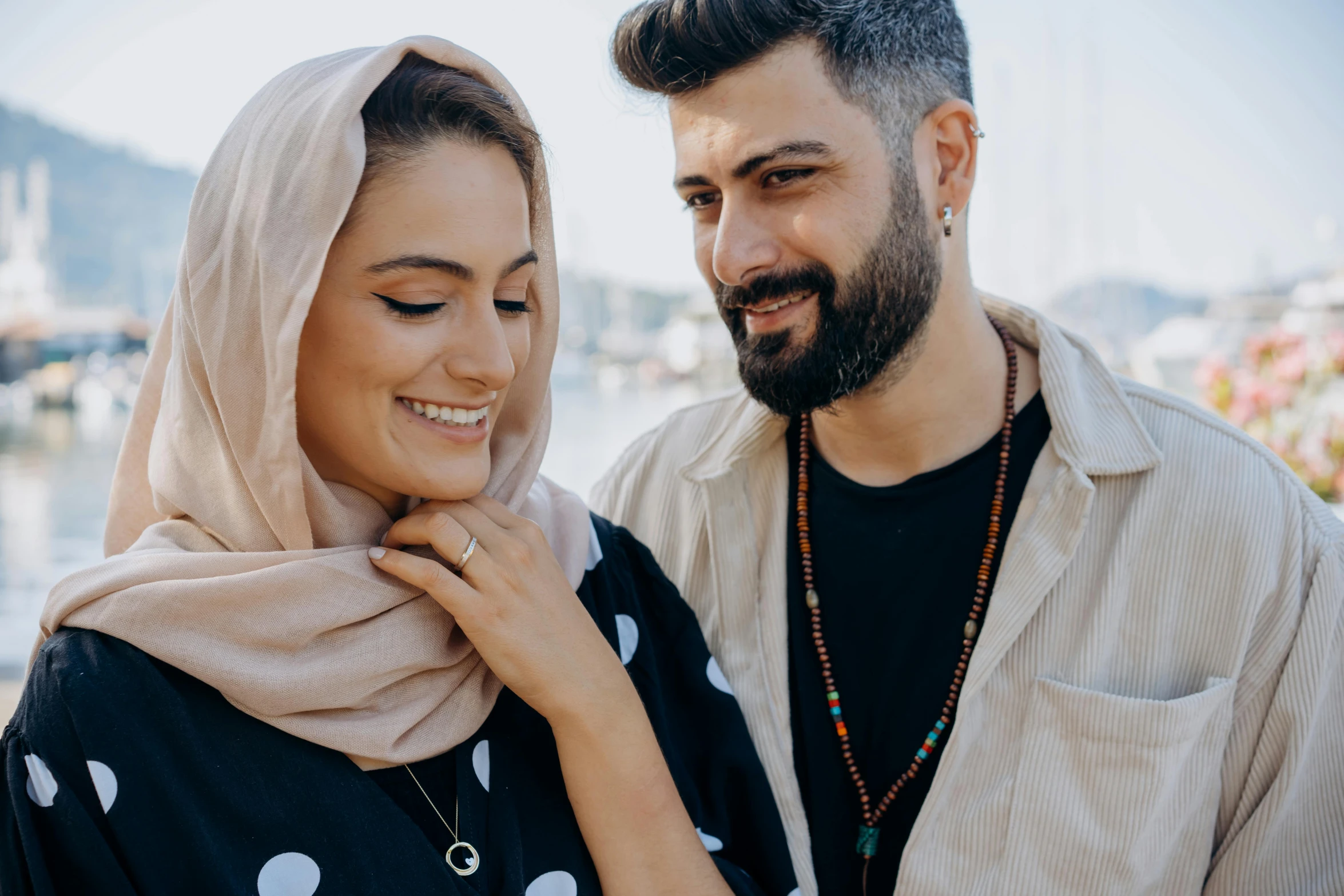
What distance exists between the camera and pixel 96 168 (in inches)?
221

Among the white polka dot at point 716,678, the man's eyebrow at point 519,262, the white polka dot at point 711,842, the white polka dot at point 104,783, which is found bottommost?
the white polka dot at point 711,842

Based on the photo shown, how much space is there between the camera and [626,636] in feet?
5.16

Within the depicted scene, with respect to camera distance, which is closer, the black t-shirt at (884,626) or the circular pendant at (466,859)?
the circular pendant at (466,859)

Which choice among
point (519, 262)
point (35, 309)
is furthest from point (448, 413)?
point (35, 309)

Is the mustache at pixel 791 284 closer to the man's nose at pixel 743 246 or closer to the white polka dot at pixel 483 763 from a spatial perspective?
the man's nose at pixel 743 246

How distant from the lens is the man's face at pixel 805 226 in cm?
177

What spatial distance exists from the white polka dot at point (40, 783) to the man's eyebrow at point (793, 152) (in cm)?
137

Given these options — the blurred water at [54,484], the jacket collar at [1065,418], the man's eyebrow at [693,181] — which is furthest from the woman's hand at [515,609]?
the blurred water at [54,484]

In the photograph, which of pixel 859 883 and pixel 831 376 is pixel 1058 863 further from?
pixel 831 376

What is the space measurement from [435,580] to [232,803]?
1.14ft

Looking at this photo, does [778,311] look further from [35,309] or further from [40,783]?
[35,309]

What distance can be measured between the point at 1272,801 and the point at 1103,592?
15.1 inches

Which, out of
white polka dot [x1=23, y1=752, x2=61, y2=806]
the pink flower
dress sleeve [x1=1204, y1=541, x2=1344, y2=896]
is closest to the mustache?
dress sleeve [x1=1204, y1=541, x2=1344, y2=896]

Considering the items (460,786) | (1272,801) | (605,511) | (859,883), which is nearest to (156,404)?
(460,786)
